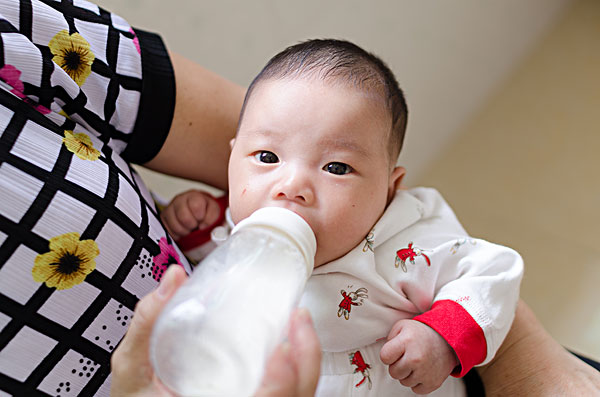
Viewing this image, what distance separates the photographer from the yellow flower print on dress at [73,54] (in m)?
0.77

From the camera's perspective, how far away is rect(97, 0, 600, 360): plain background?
146cm

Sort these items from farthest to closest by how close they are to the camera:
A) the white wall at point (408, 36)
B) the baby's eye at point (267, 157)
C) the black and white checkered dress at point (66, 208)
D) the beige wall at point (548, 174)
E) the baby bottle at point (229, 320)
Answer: the beige wall at point (548, 174) < the white wall at point (408, 36) < the baby's eye at point (267, 157) < the black and white checkered dress at point (66, 208) < the baby bottle at point (229, 320)

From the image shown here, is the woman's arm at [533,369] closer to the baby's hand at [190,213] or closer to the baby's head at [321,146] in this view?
the baby's head at [321,146]

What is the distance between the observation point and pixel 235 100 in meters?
1.03

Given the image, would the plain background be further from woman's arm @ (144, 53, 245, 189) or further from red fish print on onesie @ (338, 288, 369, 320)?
red fish print on onesie @ (338, 288, 369, 320)

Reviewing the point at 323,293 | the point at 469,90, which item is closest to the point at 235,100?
the point at 323,293

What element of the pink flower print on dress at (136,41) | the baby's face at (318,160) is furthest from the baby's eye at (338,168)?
the pink flower print on dress at (136,41)

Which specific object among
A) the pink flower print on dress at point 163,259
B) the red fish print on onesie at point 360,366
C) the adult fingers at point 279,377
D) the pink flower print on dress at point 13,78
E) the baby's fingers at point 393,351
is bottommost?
the pink flower print on dress at point 163,259

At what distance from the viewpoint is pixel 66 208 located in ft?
2.30

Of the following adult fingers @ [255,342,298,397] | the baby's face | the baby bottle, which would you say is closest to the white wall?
the baby's face

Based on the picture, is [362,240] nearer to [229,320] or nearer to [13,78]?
[229,320]

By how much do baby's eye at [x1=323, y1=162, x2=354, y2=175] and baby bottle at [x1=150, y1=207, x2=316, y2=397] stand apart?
18 centimetres

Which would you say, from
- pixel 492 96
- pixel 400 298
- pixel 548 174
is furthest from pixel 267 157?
pixel 492 96

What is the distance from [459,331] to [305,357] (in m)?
0.32
